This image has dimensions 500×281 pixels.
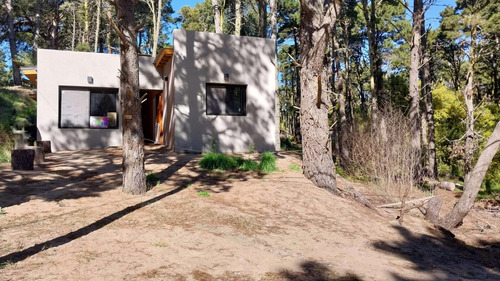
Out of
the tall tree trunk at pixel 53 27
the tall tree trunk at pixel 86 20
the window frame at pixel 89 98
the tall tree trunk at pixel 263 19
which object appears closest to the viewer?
the window frame at pixel 89 98

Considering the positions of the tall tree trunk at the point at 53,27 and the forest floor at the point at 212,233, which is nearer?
the forest floor at the point at 212,233

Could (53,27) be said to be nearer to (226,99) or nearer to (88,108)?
(88,108)

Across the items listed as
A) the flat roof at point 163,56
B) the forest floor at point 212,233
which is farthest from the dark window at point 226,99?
the forest floor at point 212,233

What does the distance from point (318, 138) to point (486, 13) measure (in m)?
18.3

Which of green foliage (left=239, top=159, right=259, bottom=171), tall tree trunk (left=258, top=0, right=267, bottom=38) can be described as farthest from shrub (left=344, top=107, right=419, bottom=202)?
tall tree trunk (left=258, top=0, right=267, bottom=38)

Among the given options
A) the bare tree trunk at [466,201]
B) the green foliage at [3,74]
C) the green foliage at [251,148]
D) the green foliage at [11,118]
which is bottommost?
the bare tree trunk at [466,201]

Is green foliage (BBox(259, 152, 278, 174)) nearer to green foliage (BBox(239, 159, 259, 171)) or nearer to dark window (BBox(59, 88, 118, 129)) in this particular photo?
green foliage (BBox(239, 159, 259, 171))

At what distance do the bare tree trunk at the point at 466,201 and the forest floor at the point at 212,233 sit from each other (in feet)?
1.12

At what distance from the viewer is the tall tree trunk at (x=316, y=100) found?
9367 mm

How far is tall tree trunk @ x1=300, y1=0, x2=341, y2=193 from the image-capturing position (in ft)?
30.7

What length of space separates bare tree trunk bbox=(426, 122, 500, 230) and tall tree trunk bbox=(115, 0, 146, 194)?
6725mm

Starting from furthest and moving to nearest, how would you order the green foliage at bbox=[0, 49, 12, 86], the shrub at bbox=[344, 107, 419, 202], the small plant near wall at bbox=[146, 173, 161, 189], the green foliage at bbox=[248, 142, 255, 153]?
the green foliage at bbox=[0, 49, 12, 86] → the green foliage at bbox=[248, 142, 255, 153] → the shrub at bbox=[344, 107, 419, 202] → the small plant near wall at bbox=[146, 173, 161, 189]

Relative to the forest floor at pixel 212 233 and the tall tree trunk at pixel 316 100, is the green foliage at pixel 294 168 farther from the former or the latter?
the forest floor at pixel 212 233

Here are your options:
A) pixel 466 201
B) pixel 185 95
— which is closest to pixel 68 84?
pixel 185 95
